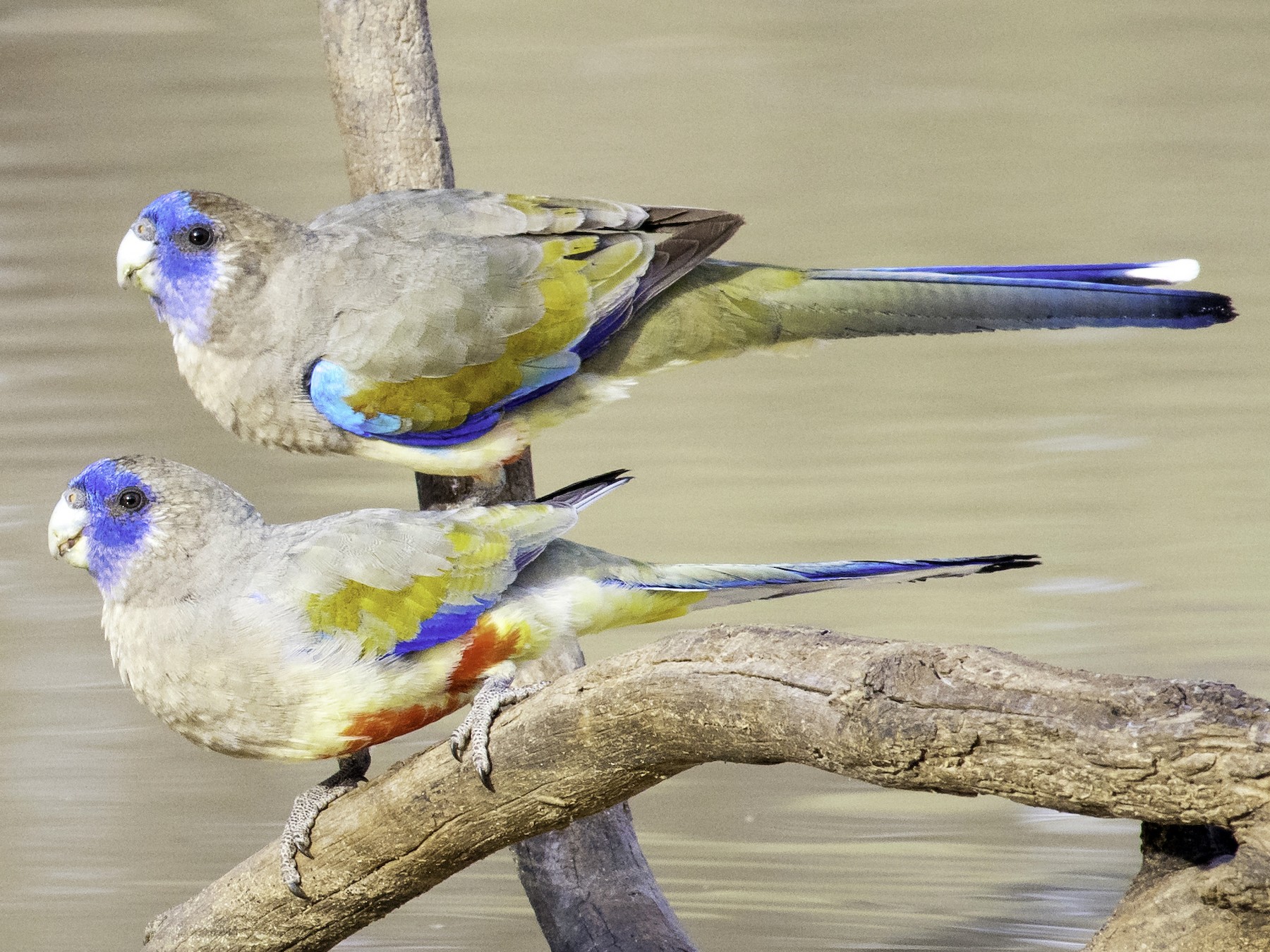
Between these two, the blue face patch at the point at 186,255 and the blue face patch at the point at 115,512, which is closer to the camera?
the blue face patch at the point at 115,512

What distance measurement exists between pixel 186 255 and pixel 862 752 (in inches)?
52.3

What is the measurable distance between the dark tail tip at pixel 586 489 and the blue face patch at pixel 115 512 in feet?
1.90

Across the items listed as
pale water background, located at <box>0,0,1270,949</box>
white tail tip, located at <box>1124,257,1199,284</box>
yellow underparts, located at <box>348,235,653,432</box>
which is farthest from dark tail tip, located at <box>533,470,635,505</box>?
pale water background, located at <box>0,0,1270,949</box>

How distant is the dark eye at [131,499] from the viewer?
86.5 inches

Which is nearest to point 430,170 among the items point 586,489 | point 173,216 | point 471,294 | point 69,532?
point 471,294

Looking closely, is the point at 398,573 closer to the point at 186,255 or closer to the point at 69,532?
the point at 69,532

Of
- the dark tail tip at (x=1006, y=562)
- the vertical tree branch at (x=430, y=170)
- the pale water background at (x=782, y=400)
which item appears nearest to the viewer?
the dark tail tip at (x=1006, y=562)

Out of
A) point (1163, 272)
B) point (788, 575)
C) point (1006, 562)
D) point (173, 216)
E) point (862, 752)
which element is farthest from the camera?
point (173, 216)

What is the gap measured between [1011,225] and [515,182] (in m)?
2.11

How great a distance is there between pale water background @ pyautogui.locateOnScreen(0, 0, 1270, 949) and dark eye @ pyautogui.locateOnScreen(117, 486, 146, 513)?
5.01ft

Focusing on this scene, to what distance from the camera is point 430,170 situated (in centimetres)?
286

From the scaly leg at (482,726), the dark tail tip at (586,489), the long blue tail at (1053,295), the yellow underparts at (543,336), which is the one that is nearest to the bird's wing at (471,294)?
the yellow underparts at (543,336)

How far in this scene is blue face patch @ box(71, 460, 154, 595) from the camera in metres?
2.19

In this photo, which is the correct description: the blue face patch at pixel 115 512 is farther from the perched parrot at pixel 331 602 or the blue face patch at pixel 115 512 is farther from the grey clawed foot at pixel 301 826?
the grey clawed foot at pixel 301 826
